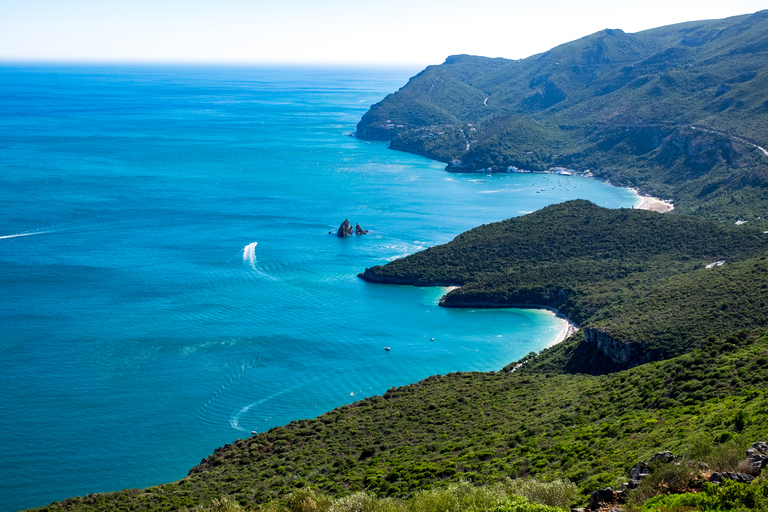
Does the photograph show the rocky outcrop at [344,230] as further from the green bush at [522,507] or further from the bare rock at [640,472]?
the green bush at [522,507]

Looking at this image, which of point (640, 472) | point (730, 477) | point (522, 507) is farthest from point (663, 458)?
point (522, 507)

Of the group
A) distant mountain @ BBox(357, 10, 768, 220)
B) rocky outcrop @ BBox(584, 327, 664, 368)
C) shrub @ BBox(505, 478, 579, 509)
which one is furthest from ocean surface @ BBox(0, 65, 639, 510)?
shrub @ BBox(505, 478, 579, 509)

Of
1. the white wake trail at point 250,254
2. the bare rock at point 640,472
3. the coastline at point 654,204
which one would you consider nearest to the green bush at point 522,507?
the bare rock at point 640,472

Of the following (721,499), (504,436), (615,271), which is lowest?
(504,436)

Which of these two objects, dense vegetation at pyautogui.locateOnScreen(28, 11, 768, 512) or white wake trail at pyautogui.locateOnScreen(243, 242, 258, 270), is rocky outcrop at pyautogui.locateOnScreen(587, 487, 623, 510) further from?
white wake trail at pyautogui.locateOnScreen(243, 242, 258, 270)

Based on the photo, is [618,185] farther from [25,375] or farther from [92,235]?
[25,375]

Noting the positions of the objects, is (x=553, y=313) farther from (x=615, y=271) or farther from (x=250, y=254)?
(x=250, y=254)
